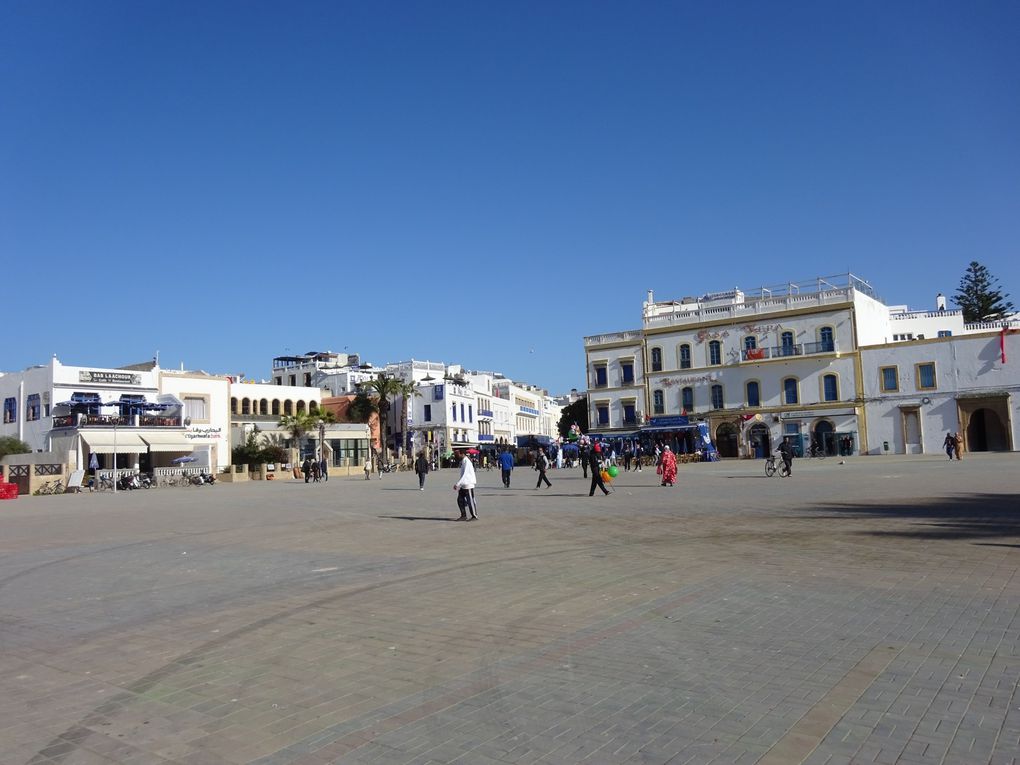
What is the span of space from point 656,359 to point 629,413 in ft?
16.8

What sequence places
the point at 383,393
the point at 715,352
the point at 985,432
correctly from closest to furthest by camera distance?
the point at 985,432
the point at 715,352
the point at 383,393

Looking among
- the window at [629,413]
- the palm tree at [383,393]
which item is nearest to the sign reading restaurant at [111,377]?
the palm tree at [383,393]

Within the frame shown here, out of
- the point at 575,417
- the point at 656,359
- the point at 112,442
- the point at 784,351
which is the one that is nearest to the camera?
the point at 112,442

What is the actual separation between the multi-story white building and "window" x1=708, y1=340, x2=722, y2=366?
8 centimetres

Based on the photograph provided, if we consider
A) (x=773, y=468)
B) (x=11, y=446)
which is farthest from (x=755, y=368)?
(x=11, y=446)

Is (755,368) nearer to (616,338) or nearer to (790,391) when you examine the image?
(790,391)

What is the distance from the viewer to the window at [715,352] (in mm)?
62281

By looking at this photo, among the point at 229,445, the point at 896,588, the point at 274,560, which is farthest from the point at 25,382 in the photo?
the point at 896,588

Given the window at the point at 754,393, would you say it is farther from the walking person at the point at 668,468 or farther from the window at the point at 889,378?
the walking person at the point at 668,468

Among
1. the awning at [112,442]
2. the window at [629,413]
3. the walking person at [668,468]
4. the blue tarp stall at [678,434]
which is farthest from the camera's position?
the window at [629,413]

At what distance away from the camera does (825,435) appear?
190 feet

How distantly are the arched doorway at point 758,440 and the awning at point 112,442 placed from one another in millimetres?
43378

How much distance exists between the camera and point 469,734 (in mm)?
4621

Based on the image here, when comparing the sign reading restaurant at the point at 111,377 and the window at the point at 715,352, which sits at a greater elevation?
the window at the point at 715,352
